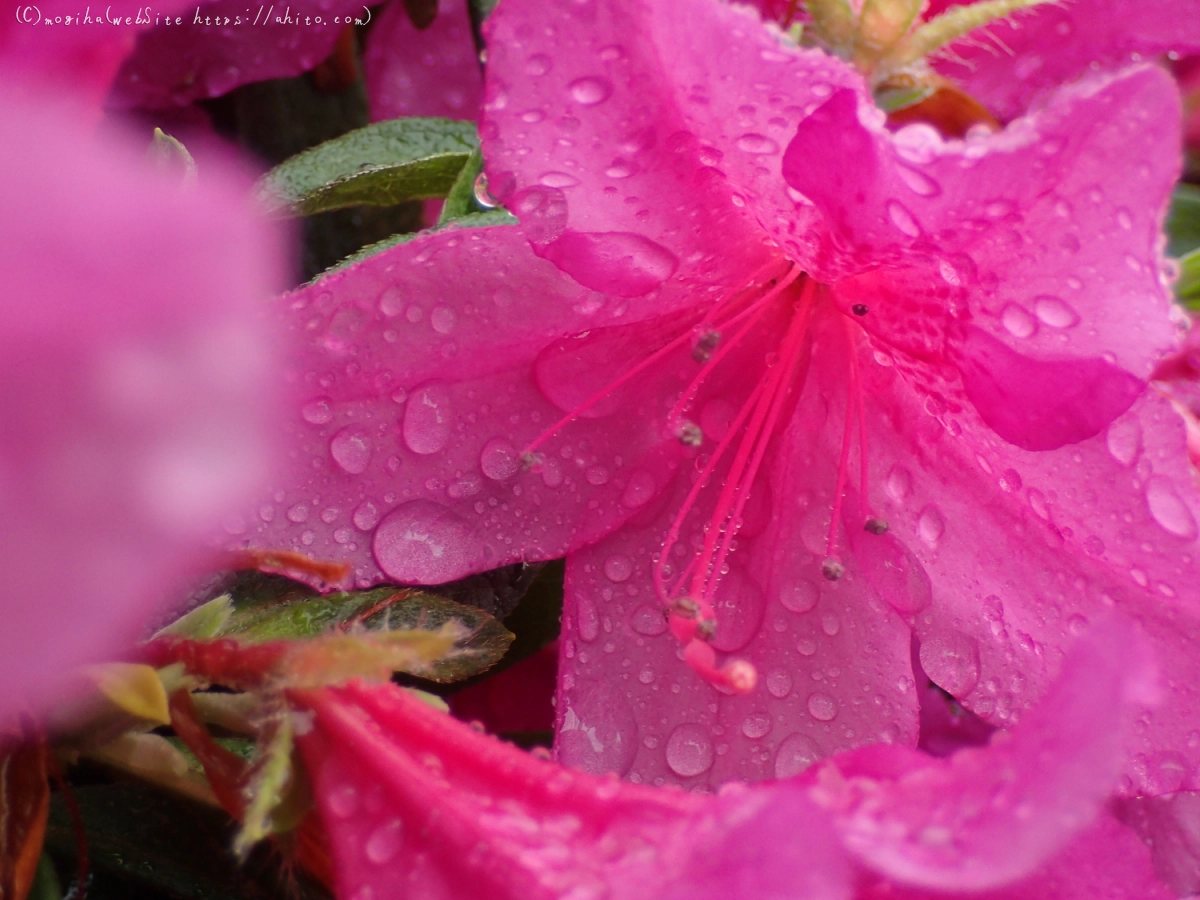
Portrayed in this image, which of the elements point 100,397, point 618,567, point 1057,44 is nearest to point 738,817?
point 100,397

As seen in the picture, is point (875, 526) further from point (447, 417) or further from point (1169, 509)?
point (447, 417)

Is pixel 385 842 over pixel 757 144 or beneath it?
beneath

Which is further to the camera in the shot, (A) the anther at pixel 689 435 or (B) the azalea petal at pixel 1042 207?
(A) the anther at pixel 689 435

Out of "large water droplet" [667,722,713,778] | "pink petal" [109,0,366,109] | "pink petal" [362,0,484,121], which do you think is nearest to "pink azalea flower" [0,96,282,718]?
"large water droplet" [667,722,713,778]

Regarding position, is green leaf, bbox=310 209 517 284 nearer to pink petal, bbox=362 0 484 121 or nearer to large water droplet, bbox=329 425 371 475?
large water droplet, bbox=329 425 371 475

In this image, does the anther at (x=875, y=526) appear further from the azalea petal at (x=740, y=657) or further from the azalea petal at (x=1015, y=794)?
the azalea petal at (x=1015, y=794)

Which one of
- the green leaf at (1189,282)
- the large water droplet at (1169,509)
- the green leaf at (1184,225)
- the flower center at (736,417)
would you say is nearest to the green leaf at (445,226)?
the flower center at (736,417)

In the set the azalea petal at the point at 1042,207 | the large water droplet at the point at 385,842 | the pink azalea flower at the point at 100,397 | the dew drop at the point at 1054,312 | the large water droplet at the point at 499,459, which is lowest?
the large water droplet at the point at 499,459
